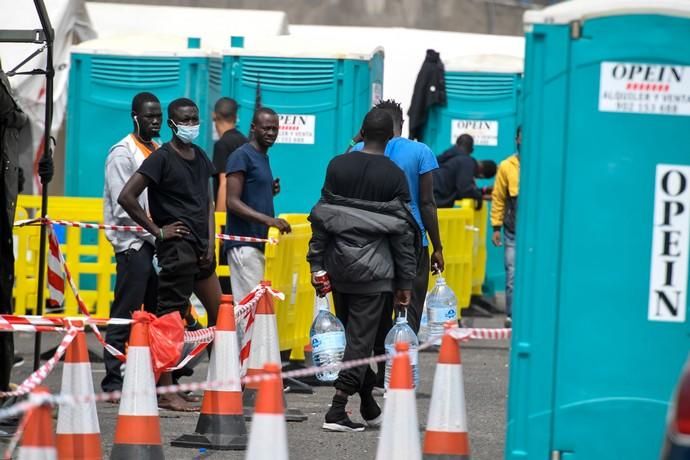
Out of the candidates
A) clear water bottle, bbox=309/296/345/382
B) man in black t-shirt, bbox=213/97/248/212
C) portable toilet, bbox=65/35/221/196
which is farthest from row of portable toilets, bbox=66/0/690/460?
portable toilet, bbox=65/35/221/196

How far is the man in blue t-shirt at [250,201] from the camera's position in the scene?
433 inches

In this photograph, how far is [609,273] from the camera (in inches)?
257

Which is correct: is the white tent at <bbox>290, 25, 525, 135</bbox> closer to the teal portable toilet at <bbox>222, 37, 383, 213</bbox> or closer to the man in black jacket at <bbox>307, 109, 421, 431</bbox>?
the teal portable toilet at <bbox>222, 37, 383, 213</bbox>

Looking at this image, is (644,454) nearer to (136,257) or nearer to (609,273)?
(609,273)

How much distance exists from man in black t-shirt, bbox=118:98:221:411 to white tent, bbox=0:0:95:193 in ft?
21.9

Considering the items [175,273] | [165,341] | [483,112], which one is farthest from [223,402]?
[483,112]

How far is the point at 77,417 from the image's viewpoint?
24.8ft

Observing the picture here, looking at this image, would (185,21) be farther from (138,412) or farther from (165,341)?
(138,412)

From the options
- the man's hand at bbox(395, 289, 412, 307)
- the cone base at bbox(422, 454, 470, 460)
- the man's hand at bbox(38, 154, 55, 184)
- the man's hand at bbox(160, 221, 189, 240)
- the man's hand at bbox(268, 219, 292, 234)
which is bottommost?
the cone base at bbox(422, 454, 470, 460)

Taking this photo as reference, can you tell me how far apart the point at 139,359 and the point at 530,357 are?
84.6 inches

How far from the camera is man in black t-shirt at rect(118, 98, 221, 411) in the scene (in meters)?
9.70

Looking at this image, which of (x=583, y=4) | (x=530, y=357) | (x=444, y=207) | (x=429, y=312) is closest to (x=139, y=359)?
(x=530, y=357)

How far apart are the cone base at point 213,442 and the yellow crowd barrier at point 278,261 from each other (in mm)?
2646

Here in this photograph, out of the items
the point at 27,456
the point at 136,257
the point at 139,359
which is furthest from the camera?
the point at 136,257
